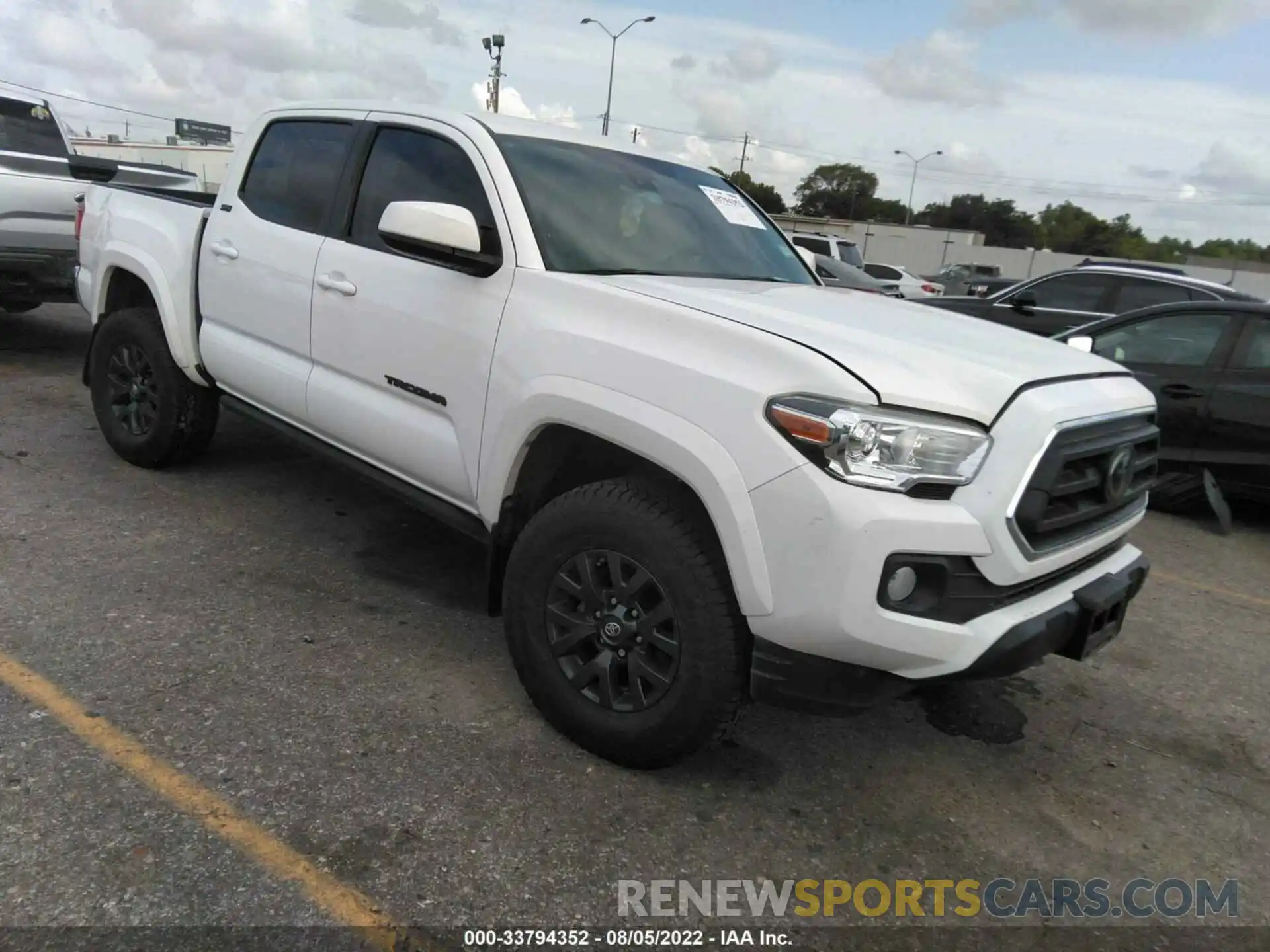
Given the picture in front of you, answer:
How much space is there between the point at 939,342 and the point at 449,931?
6.48 ft

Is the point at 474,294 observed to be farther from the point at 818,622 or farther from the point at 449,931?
the point at 449,931

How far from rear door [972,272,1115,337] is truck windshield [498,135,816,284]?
587 centimetres

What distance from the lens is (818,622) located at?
2.27 m

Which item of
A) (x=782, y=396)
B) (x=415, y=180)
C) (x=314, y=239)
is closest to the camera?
(x=782, y=396)

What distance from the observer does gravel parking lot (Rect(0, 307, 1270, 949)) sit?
2.31m

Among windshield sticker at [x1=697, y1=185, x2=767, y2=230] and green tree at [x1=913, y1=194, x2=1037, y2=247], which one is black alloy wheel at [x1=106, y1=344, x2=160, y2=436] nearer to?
windshield sticker at [x1=697, y1=185, x2=767, y2=230]

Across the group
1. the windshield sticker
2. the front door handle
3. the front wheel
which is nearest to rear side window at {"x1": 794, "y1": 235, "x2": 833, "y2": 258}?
the windshield sticker

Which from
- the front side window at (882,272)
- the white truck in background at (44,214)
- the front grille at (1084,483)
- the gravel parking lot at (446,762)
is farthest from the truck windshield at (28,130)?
the front side window at (882,272)

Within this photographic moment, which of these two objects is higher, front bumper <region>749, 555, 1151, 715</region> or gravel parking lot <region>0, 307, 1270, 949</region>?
front bumper <region>749, 555, 1151, 715</region>

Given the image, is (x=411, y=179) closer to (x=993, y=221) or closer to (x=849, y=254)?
(x=849, y=254)

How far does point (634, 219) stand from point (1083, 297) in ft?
24.4

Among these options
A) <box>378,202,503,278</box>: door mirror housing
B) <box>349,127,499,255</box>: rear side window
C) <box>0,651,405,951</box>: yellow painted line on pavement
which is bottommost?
<box>0,651,405,951</box>: yellow painted line on pavement

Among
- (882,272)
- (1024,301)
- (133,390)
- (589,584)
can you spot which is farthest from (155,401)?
(882,272)

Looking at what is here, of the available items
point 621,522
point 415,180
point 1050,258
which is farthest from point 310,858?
point 1050,258
